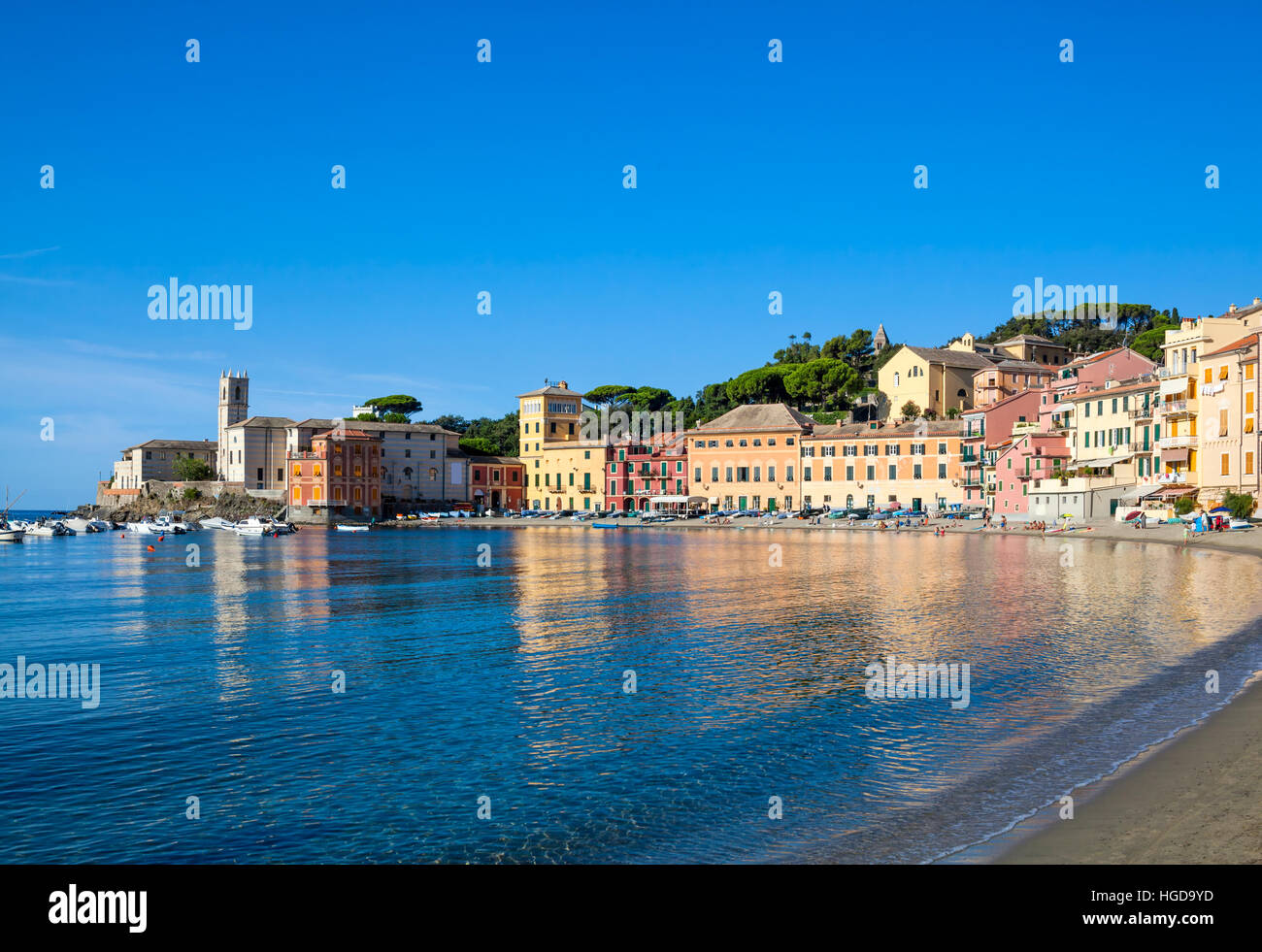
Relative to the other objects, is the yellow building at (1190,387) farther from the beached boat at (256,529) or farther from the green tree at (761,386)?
the beached boat at (256,529)

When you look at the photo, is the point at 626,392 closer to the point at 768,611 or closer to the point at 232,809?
the point at 768,611

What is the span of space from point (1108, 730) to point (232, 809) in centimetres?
1241

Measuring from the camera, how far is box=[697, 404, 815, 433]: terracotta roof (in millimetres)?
102188

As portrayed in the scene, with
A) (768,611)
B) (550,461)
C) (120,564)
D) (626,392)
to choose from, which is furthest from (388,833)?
(626,392)

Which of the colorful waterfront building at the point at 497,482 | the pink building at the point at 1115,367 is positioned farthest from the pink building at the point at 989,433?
the colorful waterfront building at the point at 497,482

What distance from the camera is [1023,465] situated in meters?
80.2

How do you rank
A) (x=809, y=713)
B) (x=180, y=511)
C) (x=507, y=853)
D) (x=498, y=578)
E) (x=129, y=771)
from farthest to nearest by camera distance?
(x=180, y=511), (x=498, y=578), (x=809, y=713), (x=129, y=771), (x=507, y=853)

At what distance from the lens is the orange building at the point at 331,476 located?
370ft

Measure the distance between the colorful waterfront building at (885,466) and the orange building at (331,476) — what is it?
172 feet

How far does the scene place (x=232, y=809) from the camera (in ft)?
37.5

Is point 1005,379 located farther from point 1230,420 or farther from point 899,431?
point 1230,420

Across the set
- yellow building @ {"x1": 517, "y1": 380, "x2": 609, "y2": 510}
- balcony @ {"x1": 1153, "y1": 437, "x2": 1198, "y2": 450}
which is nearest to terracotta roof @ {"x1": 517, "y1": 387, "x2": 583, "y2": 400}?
yellow building @ {"x1": 517, "y1": 380, "x2": 609, "y2": 510}

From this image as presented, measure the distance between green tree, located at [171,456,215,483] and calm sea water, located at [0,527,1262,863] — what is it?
94.1 meters

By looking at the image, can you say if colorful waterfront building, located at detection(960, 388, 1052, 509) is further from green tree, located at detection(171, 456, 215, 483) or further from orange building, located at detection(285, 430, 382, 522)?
green tree, located at detection(171, 456, 215, 483)
